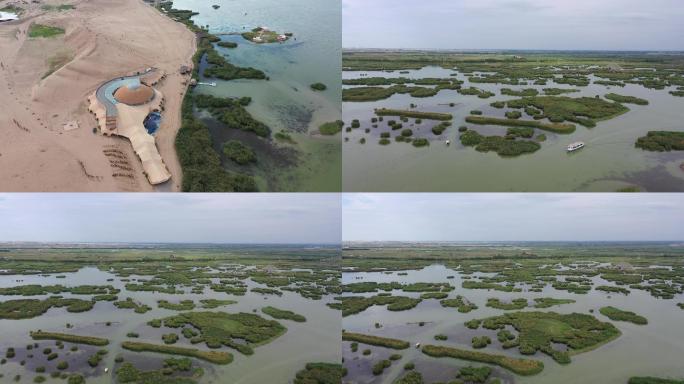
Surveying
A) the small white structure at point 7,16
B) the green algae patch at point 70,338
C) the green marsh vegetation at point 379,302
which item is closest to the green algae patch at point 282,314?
the green marsh vegetation at point 379,302

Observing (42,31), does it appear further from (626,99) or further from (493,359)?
(626,99)

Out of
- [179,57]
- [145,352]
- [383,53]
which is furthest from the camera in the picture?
[383,53]

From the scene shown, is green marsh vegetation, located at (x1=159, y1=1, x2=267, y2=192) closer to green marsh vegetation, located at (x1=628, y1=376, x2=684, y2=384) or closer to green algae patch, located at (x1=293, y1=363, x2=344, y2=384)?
green algae patch, located at (x1=293, y1=363, x2=344, y2=384)

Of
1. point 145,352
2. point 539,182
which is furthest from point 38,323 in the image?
point 539,182

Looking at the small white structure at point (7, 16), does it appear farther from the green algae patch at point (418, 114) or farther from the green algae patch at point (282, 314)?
the green algae patch at point (418, 114)

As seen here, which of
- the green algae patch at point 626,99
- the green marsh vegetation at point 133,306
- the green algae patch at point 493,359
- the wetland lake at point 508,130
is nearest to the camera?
the wetland lake at point 508,130

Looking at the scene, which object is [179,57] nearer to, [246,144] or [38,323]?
[246,144]
